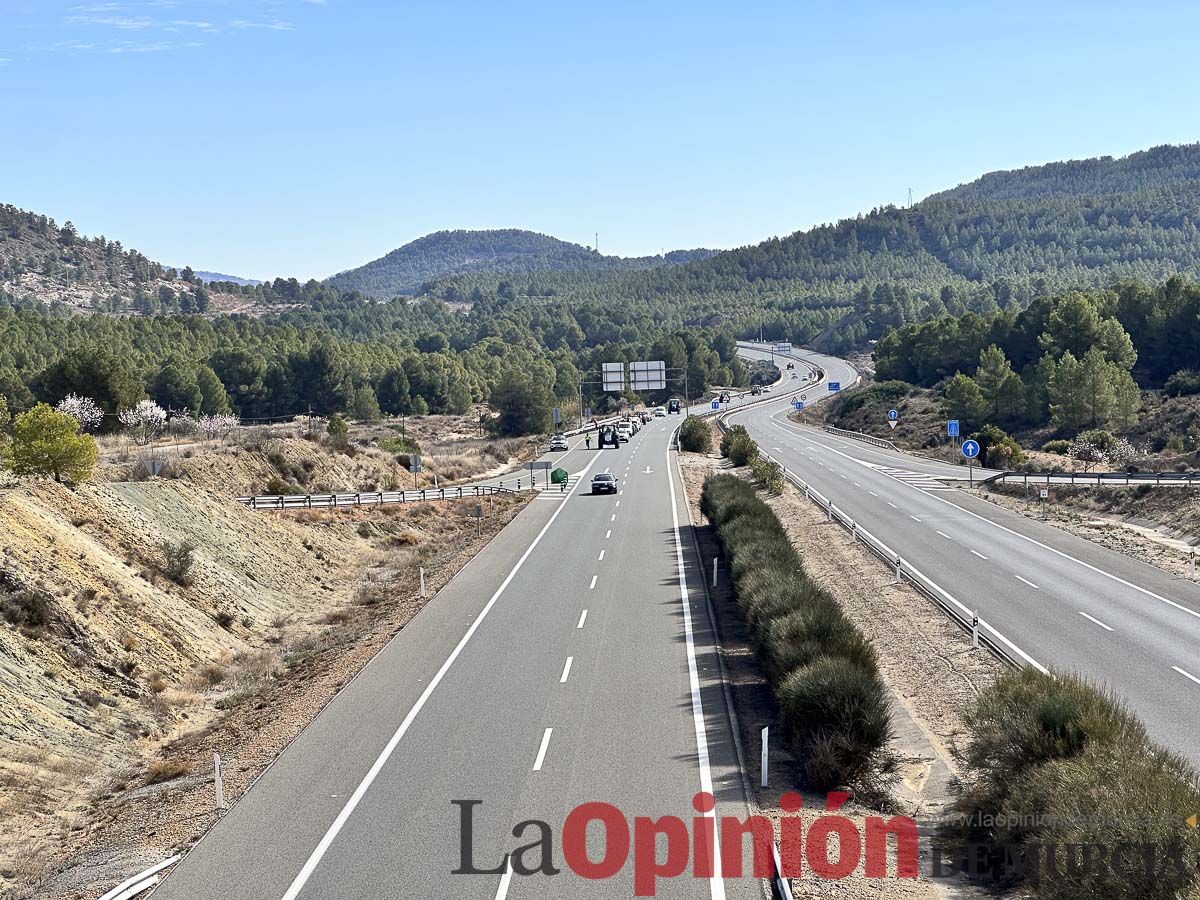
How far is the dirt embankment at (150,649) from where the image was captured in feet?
56.9

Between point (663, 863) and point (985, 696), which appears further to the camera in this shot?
point (985, 696)

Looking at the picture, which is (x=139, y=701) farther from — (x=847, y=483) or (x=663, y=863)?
(x=847, y=483)

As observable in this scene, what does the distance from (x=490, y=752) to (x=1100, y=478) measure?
45.6 m

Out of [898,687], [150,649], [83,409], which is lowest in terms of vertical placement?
[898,687]

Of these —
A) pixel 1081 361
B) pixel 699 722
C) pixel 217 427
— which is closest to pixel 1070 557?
pixel 699 722

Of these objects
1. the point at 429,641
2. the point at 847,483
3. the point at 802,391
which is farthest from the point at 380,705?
the point at 802,391

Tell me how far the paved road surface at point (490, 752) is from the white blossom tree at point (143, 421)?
142ft

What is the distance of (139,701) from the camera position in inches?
980

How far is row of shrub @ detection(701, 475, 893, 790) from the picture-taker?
16.6m

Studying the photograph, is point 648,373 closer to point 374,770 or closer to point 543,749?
point 543,749

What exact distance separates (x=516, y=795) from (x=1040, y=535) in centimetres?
3282

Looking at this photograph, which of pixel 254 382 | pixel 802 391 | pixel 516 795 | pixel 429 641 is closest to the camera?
pixel 516 795

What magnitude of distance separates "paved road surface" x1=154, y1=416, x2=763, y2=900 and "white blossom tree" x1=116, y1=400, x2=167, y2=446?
4338 centimetres

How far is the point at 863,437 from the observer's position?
9881cm
